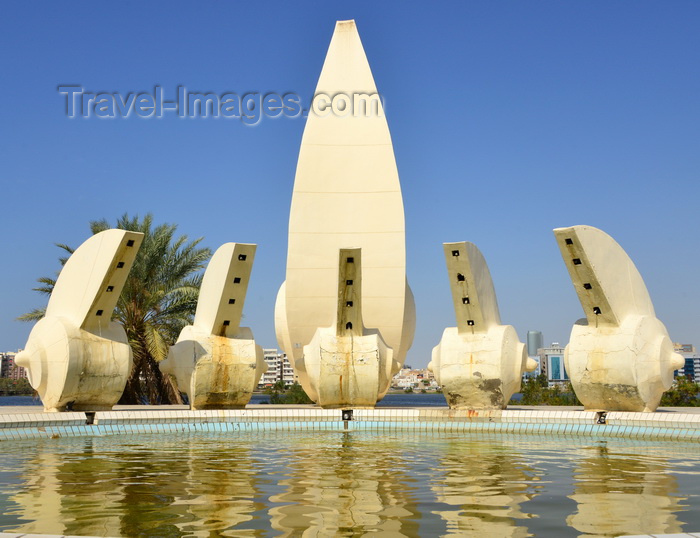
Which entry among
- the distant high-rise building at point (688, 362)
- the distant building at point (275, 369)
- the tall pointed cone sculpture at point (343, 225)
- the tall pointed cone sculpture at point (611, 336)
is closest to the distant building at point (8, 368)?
the distant building at point (275, 369)

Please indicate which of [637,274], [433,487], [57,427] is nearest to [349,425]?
[57,427]

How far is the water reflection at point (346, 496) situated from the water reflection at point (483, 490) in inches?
10.3

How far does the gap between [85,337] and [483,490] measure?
32.2 feet

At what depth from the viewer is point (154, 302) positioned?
2216 cm

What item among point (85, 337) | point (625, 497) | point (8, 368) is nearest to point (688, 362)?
point (85, 337)

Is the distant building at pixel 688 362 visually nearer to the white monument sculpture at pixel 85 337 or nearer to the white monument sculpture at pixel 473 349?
the white monument sculpture at pixel 473 349

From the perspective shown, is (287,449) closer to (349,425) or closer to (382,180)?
(349,425)

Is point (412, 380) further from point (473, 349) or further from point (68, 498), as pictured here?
point (68, 498)

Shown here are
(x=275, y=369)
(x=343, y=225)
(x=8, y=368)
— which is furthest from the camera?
(x=275, y=369)

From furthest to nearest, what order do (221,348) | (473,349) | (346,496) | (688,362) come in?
(688,362) → (221,348) → (473,349) → (346,496)

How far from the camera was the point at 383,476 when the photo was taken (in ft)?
21.6

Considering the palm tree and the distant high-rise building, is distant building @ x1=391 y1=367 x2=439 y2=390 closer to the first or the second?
the distant high-rise building

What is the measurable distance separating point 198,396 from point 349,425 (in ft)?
12.5

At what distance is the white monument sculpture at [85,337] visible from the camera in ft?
44.6
